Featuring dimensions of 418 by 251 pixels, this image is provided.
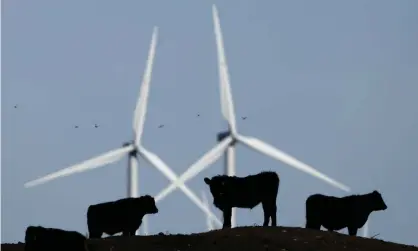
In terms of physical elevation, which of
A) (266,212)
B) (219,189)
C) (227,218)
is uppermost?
(219,189)

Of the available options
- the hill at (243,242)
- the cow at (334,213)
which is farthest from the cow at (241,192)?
the hill at (243,242)

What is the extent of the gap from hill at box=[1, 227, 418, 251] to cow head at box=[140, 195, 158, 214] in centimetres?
451

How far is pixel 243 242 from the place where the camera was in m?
23.6

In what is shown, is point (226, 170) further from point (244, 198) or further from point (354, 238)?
point (354, 238)

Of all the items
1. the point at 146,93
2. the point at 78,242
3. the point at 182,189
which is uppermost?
the point at 146,93

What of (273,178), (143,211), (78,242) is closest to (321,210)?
(273,178)

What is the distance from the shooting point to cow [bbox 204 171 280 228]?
2886 cm

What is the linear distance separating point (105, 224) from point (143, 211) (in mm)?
1316

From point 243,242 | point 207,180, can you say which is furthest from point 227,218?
point 243,242

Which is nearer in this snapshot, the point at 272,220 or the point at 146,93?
the point at 272,220

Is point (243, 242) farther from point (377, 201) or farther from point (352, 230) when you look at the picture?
point (377, 201)

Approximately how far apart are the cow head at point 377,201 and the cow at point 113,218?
800 cm

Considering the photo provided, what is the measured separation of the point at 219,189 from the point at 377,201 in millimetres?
6020

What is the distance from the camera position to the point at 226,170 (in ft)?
143
